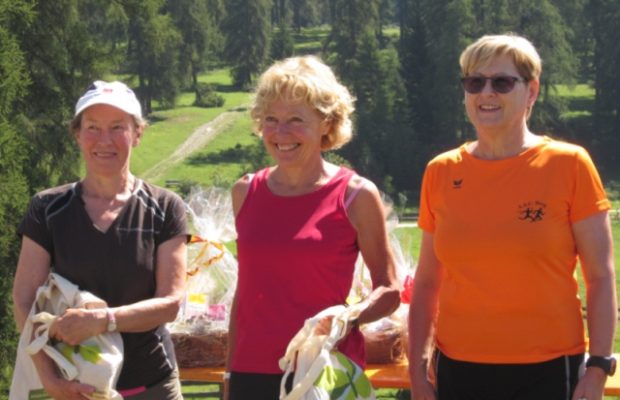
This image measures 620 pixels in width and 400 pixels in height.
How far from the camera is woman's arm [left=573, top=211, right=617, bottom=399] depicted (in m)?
3.36

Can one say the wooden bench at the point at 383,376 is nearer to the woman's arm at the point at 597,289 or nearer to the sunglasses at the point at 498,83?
the woman's arm at the point at 597,289

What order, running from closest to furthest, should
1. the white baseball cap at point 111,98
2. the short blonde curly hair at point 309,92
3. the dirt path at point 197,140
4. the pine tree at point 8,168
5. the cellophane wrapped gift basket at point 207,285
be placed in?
the short blonde curly hair at point 309,92
the white baseball cap at point 111,98
the cellophane wrapped gift basket at point 207,285
the pine tree at point 8,168
the dirt path at point 197,140

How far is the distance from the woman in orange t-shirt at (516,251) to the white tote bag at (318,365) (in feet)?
1.27

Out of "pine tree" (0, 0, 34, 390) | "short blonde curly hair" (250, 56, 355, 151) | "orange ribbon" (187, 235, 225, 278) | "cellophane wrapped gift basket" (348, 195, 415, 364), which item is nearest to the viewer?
"short blonde curly hair" (250, 56, 355, 151)

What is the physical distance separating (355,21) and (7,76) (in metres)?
66.4

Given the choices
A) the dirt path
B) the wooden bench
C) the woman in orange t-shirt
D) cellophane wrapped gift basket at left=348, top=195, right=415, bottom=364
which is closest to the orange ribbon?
the wooden bench

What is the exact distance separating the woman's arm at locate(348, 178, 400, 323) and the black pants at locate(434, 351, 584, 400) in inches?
11.8

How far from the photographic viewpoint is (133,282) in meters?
3.64

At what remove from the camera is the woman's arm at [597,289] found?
3.36 metres

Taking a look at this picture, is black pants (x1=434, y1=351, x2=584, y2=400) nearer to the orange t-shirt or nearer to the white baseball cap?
the orange t-shirt

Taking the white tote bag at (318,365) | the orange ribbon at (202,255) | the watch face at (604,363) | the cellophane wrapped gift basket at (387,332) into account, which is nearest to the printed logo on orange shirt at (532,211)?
the watch face at (604,363)

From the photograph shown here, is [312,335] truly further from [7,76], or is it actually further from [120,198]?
[7,76]

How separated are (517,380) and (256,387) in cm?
85

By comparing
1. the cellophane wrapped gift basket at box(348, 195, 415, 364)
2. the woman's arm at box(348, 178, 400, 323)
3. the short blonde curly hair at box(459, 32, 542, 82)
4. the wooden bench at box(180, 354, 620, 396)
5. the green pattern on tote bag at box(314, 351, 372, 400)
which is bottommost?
the wooden bench at box(180, 354, 620, 396)
